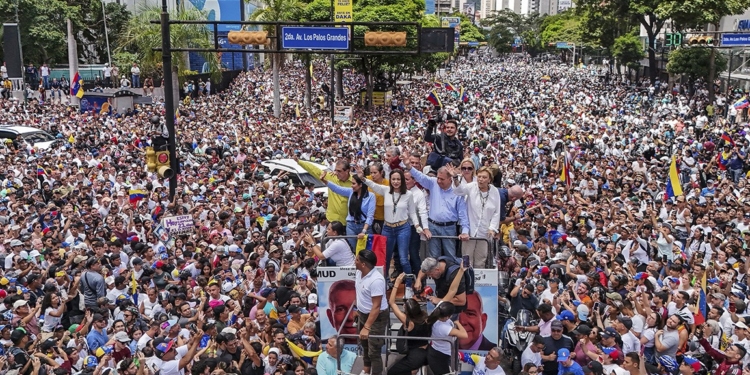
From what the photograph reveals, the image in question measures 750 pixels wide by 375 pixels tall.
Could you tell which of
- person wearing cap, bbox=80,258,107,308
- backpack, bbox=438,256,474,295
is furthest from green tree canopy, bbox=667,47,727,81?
backpack, bbox=438,256,474,295

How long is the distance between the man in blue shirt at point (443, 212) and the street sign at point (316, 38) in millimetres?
9280

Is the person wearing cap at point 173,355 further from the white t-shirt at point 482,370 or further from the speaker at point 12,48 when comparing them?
the speaker at point 12,48

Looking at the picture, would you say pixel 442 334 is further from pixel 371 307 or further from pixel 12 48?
pixel 12 48

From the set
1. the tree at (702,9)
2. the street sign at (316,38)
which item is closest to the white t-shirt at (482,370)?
the street sign at (316,38)

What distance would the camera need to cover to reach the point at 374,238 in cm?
791

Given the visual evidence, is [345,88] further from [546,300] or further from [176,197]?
[546,300]

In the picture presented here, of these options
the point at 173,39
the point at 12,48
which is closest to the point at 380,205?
the point at 12,48

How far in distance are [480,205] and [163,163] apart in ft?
28.1

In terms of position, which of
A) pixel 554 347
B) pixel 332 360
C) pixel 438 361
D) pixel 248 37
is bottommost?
pixel 554 347

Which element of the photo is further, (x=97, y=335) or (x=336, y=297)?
(x=97, y=335)

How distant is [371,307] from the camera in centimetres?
712

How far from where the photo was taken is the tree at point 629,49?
2377 inches

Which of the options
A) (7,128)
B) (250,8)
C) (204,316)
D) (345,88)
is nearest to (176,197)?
(204,316)

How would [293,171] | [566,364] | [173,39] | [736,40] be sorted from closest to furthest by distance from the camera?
[566,364] < [293,171] < [736,40] < [173,39]
